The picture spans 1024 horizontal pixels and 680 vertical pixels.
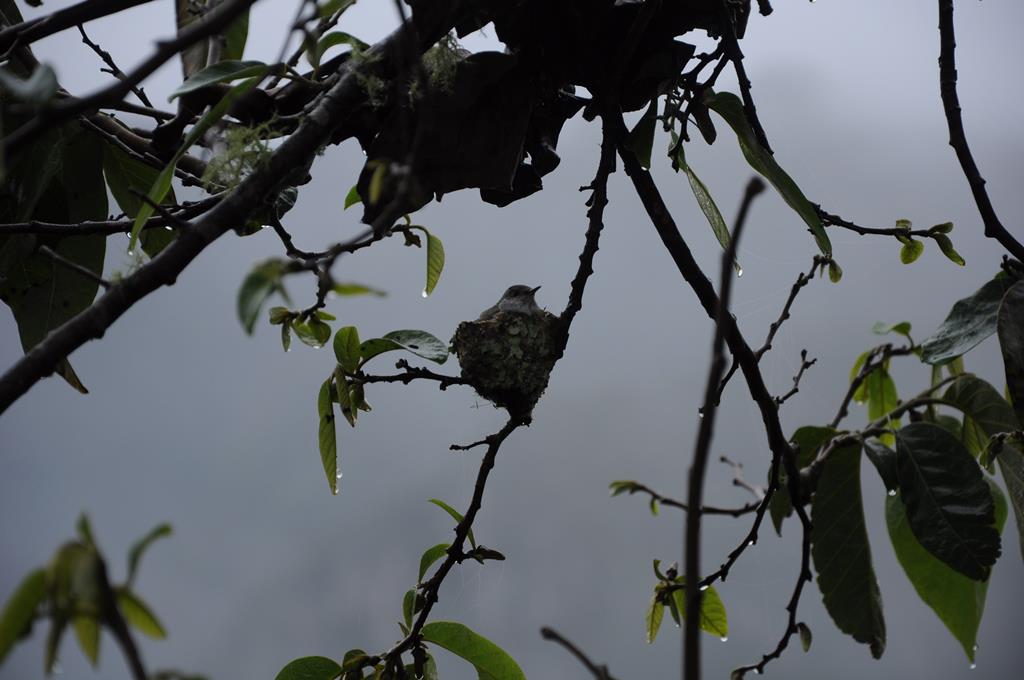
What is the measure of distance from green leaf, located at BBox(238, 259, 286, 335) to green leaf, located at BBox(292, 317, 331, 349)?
27 centimetres

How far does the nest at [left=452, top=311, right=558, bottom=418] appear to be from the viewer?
52 centimetres

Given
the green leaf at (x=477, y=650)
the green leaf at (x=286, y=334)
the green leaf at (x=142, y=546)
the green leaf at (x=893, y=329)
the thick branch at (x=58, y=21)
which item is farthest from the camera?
the green leaf at (x=893, y=329)

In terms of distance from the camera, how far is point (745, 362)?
0.52 metres

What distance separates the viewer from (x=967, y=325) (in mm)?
561

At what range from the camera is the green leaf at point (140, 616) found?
0.17 m

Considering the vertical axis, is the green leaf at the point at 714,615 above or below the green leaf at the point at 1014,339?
below

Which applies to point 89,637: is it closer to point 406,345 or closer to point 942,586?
point 406,345

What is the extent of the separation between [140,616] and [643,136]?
444 mm

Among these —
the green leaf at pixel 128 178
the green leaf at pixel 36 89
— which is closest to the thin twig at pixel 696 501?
the green leaf at pixel 36 89

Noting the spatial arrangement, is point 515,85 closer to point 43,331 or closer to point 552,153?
point 552,153

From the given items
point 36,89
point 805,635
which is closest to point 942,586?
point 805,635

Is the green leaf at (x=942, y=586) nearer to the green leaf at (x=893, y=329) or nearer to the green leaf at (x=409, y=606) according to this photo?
the green leaf at (x=893, y=329)

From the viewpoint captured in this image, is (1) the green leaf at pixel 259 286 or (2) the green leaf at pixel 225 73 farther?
(2) the green leaf at pixel 225 73

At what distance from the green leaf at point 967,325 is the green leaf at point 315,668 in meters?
0.46
